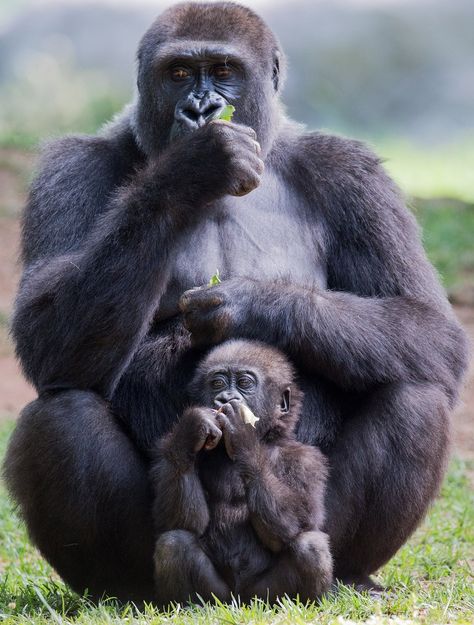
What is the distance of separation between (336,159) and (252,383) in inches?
54.9

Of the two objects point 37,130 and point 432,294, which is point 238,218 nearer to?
point 432,294

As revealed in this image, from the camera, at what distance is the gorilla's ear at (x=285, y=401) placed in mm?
4762

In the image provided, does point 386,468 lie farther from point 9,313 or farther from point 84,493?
point 9,313

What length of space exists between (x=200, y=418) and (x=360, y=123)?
16796 millimetres

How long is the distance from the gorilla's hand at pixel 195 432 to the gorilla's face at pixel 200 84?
133cm

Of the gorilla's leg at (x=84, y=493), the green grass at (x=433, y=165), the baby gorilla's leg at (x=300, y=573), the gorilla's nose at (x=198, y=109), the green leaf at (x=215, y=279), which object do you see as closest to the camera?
the baby gorilla's leg at (x=300, y=573)

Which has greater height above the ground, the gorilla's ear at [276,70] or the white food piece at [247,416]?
the gorilla's ear at [276,70]

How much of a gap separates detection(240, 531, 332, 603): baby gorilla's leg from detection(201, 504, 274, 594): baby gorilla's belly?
4cm

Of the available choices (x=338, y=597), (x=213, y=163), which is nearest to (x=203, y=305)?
(x=213, y=163)

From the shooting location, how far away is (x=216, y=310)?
15.9 ft

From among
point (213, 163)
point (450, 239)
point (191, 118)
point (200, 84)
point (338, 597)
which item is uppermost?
point (450, 239)

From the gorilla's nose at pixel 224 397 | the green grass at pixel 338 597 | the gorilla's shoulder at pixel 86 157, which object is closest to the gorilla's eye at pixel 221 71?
the gorilla's shoulder at pixel 86 157

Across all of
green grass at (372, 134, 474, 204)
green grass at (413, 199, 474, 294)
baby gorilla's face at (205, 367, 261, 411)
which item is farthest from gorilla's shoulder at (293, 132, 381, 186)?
green grass at (372, 134, 474, 204)

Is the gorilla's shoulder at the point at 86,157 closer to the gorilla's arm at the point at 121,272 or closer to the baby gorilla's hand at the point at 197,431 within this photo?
the gorilla's arm at the point at 121,272
